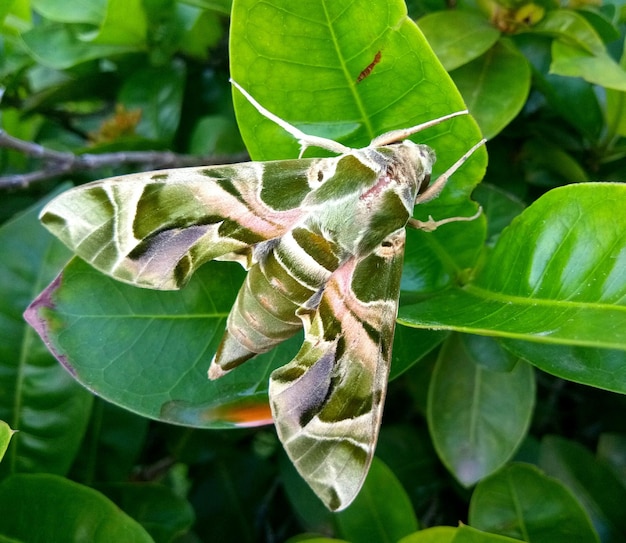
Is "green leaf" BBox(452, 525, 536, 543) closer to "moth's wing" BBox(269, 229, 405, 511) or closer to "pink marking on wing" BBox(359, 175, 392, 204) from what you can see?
"moth's wing" BBox(269, 229, 405, 511)

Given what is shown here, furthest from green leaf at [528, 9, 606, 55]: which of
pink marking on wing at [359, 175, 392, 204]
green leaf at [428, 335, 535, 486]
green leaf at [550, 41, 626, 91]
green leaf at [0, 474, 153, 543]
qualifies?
green leaf at [0, 474, 153, 543]

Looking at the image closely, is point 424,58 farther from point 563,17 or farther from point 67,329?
point 67,329

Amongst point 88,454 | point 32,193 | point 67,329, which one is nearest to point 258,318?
point 67,329

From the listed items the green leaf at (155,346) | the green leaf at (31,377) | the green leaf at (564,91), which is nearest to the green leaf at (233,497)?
the green leaf at (31,377)

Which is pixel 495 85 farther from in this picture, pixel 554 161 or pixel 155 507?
pixel 155 507

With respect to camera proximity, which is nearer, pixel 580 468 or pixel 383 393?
pixel 383 393

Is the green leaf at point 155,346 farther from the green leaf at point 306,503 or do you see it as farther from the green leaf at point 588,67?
the green leaf at point 588,67
